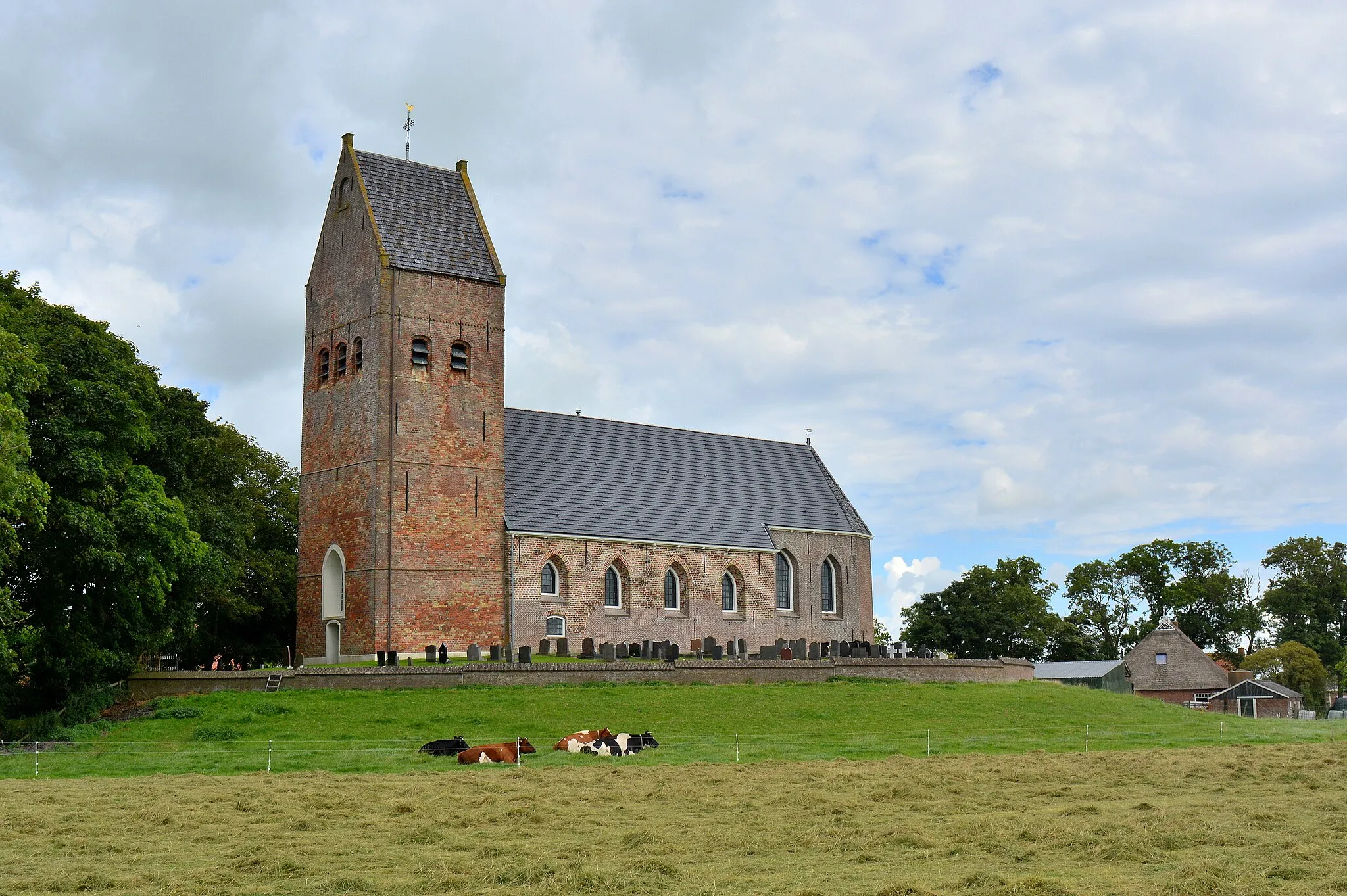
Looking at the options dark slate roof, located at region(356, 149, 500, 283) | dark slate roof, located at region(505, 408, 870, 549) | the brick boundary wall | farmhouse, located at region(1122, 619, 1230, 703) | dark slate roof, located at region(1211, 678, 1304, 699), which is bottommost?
dark slate roof, located at region(1211, 678, 1304, 699)

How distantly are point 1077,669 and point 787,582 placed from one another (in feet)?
67.1

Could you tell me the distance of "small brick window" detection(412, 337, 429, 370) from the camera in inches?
1780

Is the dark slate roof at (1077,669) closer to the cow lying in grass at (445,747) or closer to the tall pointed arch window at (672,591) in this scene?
the tall pointed arch window at (672,591)

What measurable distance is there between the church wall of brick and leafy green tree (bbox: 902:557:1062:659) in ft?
47.6

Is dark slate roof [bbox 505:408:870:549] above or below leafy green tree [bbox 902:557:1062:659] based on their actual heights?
above

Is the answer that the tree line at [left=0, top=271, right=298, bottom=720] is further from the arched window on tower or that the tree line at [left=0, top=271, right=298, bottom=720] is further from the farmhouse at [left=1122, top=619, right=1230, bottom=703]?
the farmhouse at [left=1122, top=619, right=1230, bottom=703]

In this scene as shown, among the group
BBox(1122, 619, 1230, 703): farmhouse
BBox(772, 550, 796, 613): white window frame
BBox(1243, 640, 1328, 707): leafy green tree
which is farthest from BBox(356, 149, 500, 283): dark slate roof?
BBox(1243, 640, 1328, 707): leafy green tree

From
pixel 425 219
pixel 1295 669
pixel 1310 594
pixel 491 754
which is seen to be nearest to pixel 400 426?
pixel 425 219

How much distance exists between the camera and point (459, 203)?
159 ft

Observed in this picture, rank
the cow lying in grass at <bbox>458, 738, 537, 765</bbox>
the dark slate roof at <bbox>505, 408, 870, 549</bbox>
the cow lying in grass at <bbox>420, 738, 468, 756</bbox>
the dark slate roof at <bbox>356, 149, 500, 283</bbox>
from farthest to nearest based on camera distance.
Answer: the dark slate roof at <bbox>505, 408, 870, 549</bbox> < the dark slate roof at <bbox>356, 149, 500, 283</bbox> < the cow lying in grass at <bbox>420, 738, 468, 756</bbox> < the cow lying in grass at <bbox>458, 738, 537, 765</bbox>

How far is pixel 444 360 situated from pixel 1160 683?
46446 millimetres

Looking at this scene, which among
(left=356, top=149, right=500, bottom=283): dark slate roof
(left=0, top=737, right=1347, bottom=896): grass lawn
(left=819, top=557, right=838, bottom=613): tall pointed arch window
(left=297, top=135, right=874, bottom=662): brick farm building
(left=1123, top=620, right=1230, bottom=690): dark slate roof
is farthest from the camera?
(left=1123, top=620, right=1230, bottom=690): dark slate roof

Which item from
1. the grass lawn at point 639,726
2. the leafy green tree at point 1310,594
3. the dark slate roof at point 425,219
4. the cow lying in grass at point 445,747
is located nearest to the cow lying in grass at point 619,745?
the grass lawn at point 639,726

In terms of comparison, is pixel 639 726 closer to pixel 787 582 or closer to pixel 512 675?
pixel 512 675
